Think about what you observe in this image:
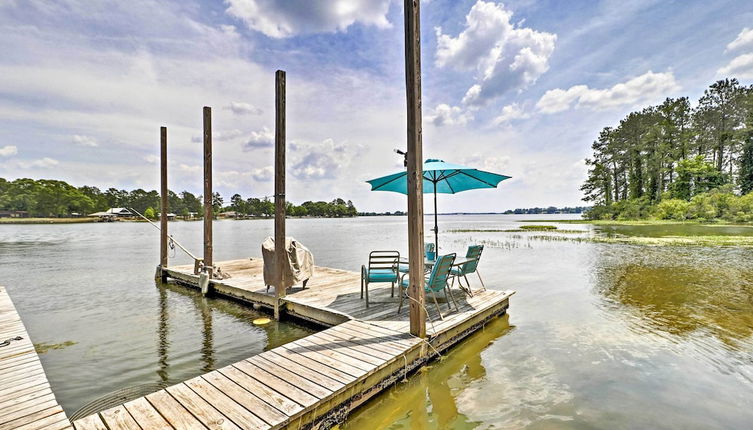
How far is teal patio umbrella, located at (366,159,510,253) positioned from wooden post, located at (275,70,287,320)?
67.3 inches

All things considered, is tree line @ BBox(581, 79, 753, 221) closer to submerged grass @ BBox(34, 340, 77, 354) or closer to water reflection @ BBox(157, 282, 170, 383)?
water reflection @ BBox(157, 282, 170, 383)

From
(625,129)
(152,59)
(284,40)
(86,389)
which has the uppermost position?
(625,129)

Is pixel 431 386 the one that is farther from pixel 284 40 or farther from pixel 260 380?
pixel 284 40

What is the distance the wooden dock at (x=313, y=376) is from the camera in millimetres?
2367

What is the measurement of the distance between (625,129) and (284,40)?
4481 cm

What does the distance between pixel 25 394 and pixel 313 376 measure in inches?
92.6

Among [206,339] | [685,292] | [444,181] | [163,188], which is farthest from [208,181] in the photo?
[685,292]

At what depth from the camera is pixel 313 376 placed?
9.87 feet

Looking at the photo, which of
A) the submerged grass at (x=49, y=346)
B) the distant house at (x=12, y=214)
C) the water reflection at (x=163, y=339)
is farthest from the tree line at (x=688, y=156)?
the distant house at (x=12, y=214)

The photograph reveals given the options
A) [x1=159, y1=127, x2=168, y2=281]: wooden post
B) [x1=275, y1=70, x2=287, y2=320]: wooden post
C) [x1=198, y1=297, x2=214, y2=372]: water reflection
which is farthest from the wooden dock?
[x1=159, y1=127, x2=168, y2=281]: wooden post

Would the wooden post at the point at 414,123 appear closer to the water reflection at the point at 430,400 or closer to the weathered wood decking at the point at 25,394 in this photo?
the water reflection at the point at 430,400

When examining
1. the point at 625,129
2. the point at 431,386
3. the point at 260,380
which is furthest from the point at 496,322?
the point at 625,129

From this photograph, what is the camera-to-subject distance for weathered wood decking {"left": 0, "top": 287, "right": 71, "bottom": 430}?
2246 millimetres

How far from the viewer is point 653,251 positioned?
14.3 meters
